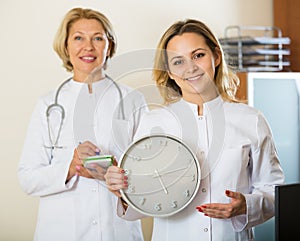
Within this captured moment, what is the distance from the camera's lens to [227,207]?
5.53 ft

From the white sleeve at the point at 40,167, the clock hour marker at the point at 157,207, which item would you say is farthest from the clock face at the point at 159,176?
the white sleeve at the point at 40,167

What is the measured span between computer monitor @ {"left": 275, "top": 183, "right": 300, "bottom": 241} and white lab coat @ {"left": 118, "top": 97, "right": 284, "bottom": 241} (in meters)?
0.24

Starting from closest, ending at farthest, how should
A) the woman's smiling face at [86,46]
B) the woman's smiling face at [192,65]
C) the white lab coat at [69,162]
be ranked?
1. the woman's smiling face at [192,65]
2. the white lab coat at [69,162]
3. the woman's smiling face at [86,46]

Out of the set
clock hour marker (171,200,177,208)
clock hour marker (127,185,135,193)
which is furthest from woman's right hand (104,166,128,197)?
clock hour marker (171,200,177,208)

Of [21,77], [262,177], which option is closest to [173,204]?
[262,177]

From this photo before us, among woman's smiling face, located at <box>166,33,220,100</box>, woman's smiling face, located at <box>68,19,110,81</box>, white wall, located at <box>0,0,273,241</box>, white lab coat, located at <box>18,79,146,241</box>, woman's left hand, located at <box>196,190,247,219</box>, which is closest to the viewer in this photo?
woman's left hand, located at <box>196,190,247,219</box>

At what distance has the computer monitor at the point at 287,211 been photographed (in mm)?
1479

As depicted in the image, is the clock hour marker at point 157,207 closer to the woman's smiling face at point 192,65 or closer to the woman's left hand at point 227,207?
the woman's left hand at point 227,207

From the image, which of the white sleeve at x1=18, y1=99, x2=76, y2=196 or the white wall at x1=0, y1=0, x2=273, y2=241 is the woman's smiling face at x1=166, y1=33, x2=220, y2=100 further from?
the white wall at x1=0, y1=0, x2=273, y2=241

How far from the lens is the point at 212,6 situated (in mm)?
2854

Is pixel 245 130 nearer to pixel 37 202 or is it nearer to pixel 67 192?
pixel 67 192

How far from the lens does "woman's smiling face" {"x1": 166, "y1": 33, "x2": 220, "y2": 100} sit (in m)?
1.77

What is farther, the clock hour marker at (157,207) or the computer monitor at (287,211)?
the clock hour marker at (157,207)

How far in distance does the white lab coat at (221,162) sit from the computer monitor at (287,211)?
0.24 metres
